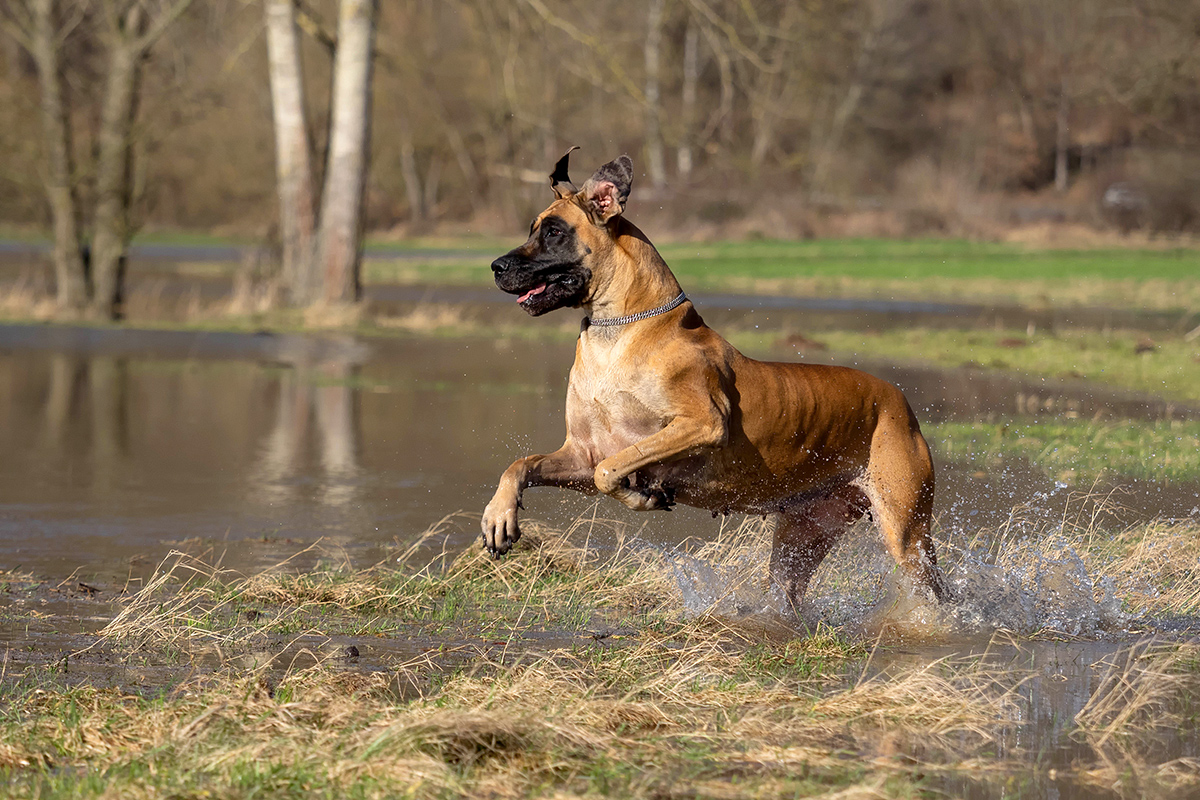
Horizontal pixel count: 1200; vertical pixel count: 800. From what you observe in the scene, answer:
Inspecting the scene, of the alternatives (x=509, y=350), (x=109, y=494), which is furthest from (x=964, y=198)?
(x=109, y=494)

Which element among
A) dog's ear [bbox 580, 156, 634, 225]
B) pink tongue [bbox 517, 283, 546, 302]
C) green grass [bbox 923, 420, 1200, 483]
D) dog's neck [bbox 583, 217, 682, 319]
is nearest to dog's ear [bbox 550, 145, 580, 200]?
dog's ear [bbox 580, 156, 634, 225]

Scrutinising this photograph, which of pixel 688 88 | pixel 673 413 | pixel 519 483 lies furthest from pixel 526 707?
pixel 688 88

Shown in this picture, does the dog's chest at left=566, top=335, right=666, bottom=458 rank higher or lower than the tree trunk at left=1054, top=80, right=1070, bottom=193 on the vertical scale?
lower

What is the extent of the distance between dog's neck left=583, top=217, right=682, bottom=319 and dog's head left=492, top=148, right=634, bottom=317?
1.8 inches

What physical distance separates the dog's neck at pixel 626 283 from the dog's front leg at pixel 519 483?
0.63 m

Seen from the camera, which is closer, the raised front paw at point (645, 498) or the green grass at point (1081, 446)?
the raised front paw at point (645, 498)

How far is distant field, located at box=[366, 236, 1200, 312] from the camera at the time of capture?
100 feet

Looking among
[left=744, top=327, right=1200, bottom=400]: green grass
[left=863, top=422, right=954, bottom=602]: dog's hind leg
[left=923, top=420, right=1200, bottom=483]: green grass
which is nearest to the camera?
[left=863, top=422, right=954, bottom=602]: dog's hind leg

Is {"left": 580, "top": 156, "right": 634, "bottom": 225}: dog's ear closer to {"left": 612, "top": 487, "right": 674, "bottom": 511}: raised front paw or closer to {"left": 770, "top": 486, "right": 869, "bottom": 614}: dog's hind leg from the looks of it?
{"left": 612, "top": 487, "right": 674, "bottom": 511}: raised front paw

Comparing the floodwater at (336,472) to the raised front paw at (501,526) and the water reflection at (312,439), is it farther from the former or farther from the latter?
the raised front paw at (501,526)

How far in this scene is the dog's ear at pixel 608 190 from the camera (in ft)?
21.3

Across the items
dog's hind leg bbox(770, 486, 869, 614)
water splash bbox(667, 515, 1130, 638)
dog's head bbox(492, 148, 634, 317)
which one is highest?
dog's head bbox(492, 148, 634, 317)

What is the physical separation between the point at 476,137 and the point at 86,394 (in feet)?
152

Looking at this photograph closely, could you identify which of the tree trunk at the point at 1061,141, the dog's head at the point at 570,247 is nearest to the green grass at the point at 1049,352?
the dog's head at the point at 570,247
